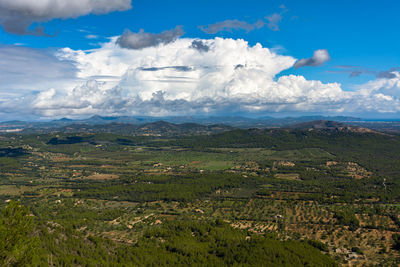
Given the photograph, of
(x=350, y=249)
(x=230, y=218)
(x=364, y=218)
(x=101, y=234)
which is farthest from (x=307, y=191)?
(x=101, y=234)

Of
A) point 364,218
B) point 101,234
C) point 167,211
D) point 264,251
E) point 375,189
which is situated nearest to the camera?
point 264,251

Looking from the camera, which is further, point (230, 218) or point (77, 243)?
point (230, 218)

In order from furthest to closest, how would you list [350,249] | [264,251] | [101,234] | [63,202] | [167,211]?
[63,202]
[167,211]
[101,234]
[350,249]
[264,251]

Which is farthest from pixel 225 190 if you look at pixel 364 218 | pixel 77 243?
pixel 77 243

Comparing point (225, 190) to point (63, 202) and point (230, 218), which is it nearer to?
point (230, 218)

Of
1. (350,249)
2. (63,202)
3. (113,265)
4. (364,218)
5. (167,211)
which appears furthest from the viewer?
(63,202)

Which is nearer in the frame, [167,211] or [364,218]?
[364,218]

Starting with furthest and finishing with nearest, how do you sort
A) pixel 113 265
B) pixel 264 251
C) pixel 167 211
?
1. pixel 167 211
2. pixel 264 251
3. pixel 113 265

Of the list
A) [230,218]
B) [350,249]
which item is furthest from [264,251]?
[230,218]

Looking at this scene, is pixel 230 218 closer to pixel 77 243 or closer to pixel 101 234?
pixel 101 234
